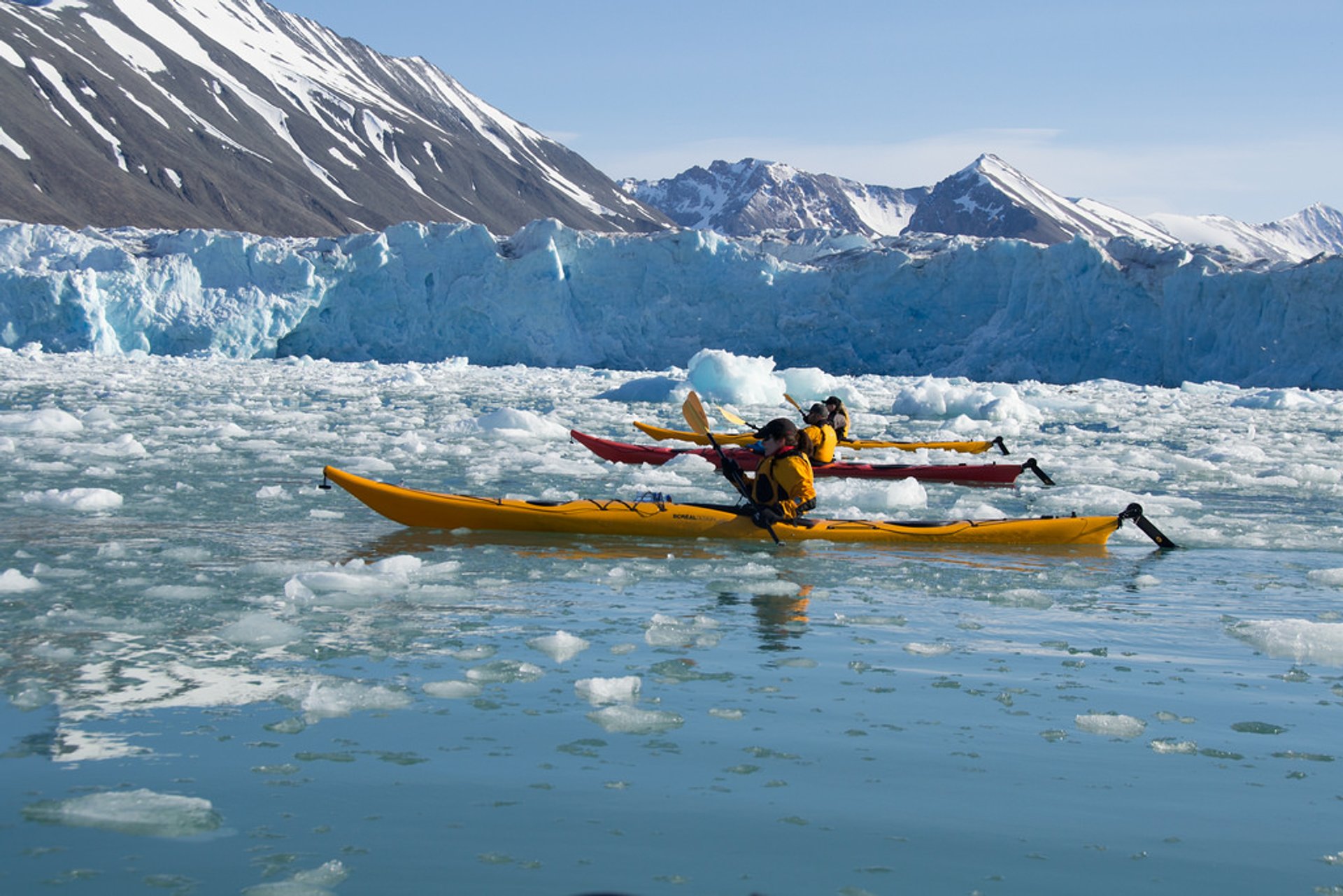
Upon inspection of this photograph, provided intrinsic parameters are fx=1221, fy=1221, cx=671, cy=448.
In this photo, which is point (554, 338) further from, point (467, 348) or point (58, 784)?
point (58, 784)

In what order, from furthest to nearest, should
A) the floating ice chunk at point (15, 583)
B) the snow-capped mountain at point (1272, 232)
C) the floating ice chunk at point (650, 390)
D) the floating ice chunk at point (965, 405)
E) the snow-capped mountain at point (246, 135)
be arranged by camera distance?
1. the snow-capped mountain at point (1272, 232)
2. the snow-capped mountain at point (246, 135)
3. the floating ice chunk at point (650, 390)
4. the floating ice chunk at point (965, 405)
5. the floating ice chunk at point (15, 583)

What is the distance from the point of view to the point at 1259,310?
78.7 feet

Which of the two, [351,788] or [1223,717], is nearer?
[351,788]

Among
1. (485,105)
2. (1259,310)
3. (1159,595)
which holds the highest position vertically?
(485,105)

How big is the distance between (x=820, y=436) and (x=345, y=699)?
5846 millimetres

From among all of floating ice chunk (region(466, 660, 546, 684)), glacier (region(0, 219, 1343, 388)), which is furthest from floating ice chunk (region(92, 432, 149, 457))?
glacier (region(0, 219, 1343, 388))

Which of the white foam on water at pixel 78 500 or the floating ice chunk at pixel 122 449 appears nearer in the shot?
the white foam on water at pixel 78 500

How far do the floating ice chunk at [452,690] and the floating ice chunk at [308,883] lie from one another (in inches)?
41.2

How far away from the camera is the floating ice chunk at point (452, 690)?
3.21 m

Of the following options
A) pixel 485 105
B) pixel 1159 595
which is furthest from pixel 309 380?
pixel 485 105

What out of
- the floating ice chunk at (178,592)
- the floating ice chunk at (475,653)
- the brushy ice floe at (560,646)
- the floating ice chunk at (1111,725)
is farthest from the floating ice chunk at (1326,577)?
the floating ice chunk at (178,592)

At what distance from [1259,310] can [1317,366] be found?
1.52m

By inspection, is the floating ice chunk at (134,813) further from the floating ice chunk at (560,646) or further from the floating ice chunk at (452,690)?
the floating ice chunk at (560,646)

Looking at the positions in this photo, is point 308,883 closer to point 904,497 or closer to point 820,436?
point 904,497
